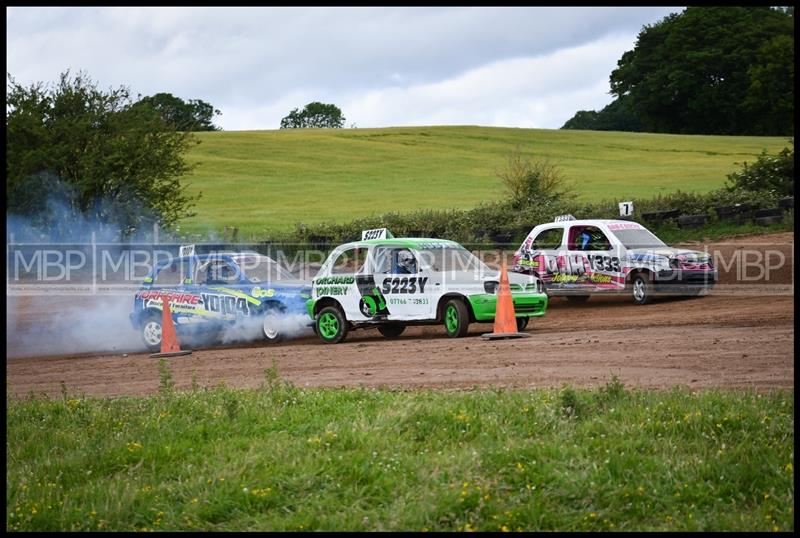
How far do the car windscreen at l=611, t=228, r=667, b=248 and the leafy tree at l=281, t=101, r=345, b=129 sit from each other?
10001 cm

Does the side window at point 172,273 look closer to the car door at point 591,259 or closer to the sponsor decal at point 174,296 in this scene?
the sponsor decal at point 174,296

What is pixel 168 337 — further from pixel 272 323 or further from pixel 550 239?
pixel 550 239

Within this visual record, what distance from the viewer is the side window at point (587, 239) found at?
2058 centimetres

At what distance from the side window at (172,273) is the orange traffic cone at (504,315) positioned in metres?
5.99

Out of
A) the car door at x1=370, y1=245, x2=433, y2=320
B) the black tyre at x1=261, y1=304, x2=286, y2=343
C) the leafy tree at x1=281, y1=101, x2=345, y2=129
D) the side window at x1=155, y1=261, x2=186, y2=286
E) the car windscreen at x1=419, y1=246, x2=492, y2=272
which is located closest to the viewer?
the car door at x1=370, y1=245, x2=433, y2=320

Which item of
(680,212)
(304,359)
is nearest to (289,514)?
(304,359)

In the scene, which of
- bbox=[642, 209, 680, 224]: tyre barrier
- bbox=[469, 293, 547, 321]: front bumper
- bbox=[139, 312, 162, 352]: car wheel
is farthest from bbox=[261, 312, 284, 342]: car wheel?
bbox=[642, 209, 680, 224]: tyre barrier

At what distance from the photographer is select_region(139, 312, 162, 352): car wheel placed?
61.5 ft

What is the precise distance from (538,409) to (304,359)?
240 inches

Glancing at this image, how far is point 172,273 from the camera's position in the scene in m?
19.5

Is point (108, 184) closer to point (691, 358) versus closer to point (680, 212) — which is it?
point (680, 212)

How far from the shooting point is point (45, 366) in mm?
16938

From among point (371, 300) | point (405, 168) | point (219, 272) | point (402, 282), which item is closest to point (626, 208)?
point (402, 282)

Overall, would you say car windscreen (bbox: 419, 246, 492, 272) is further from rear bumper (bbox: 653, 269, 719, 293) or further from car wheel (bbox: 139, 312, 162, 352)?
car wheel (bbox: 139, 312, 162, 352)
